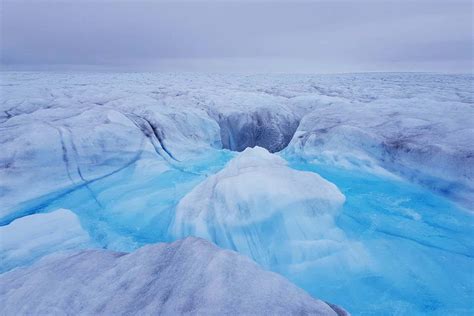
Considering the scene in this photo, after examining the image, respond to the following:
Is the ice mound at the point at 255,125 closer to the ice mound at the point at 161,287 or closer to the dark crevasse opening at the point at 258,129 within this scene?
the dark crevasse opening at the point at 258,129

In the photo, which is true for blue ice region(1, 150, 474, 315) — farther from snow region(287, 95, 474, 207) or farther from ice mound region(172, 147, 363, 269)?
snow region(287, 95, 474, 207)

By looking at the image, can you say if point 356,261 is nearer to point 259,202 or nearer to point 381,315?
point 381,315

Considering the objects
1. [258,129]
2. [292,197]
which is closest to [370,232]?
[292,197]

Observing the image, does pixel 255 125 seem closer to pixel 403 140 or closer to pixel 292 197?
pixel 403 140

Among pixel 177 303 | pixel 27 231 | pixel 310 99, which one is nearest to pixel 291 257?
pixel 177 303

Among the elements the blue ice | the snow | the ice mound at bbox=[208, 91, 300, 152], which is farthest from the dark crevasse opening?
the blue ice

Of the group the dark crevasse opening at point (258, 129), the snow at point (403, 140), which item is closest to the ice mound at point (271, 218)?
the snow at point (403, 140)
